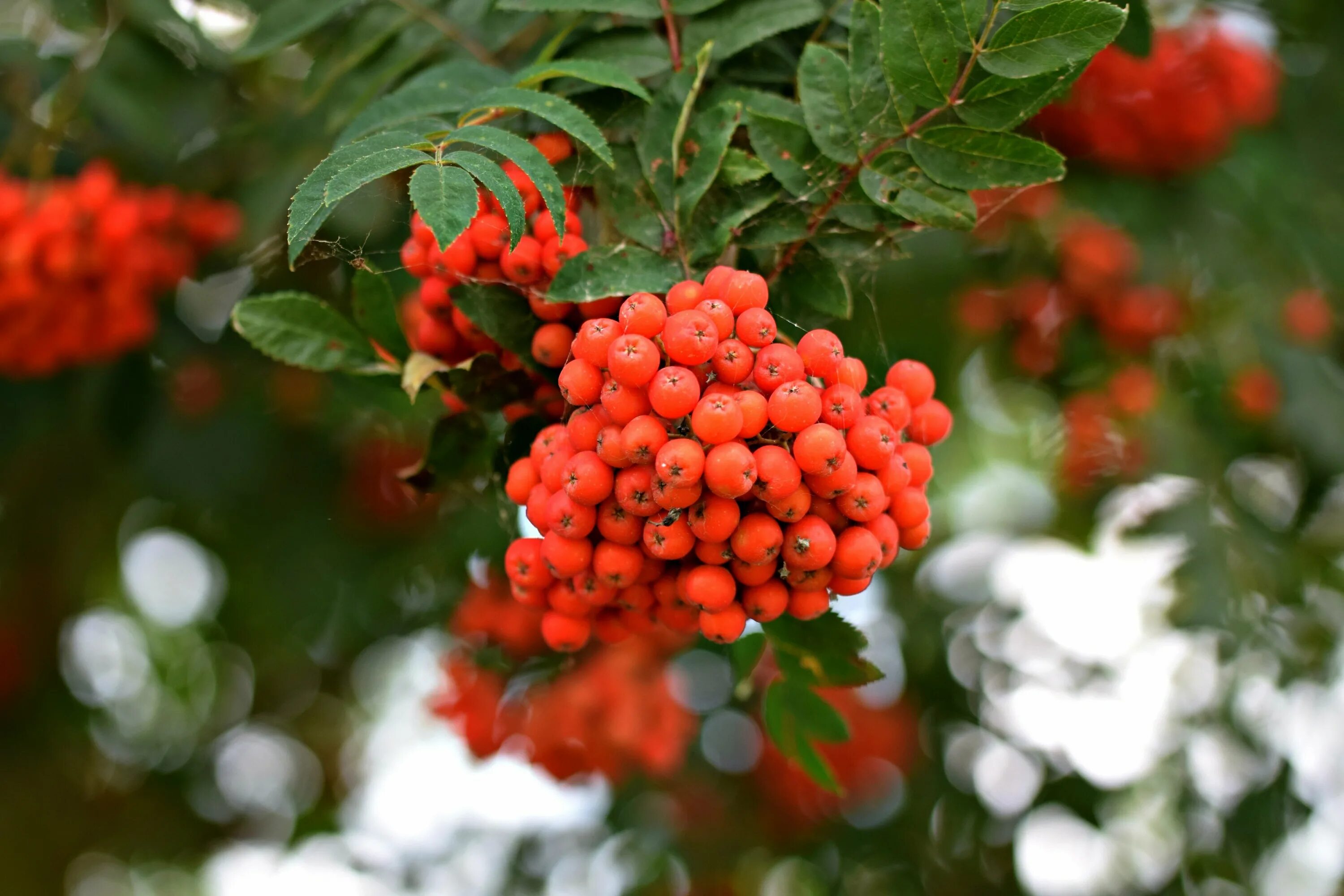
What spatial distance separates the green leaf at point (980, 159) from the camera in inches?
49.7

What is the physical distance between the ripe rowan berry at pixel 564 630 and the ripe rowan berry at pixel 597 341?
1.31ft

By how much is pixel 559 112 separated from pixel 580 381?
0.33 meters

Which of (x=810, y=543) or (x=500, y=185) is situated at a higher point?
(x=500, y=185)

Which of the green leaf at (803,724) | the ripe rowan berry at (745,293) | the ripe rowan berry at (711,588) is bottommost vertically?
the green leaf at (803,724)

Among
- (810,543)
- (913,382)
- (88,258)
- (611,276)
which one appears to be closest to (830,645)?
(810,543)

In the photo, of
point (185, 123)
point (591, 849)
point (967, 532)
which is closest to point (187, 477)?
point (185, 123)

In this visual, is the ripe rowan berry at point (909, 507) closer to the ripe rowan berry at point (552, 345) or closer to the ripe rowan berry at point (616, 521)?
the ripe rowan berry at point (616, 521)

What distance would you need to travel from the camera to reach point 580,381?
3.80ft

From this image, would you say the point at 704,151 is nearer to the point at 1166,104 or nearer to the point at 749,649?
the point at 749,649

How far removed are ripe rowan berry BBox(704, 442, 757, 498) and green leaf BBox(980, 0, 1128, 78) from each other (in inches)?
22.7

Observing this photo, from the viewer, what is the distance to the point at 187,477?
300cm

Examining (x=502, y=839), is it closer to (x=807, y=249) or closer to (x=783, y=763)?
(x=783, y=763)

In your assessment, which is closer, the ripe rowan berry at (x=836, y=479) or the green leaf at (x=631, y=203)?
the ripe rowan berry at (x=836, y=479)

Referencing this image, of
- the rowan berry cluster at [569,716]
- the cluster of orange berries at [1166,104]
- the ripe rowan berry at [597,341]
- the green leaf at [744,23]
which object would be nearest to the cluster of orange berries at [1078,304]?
the cluster of orange berries at [1166,104]
